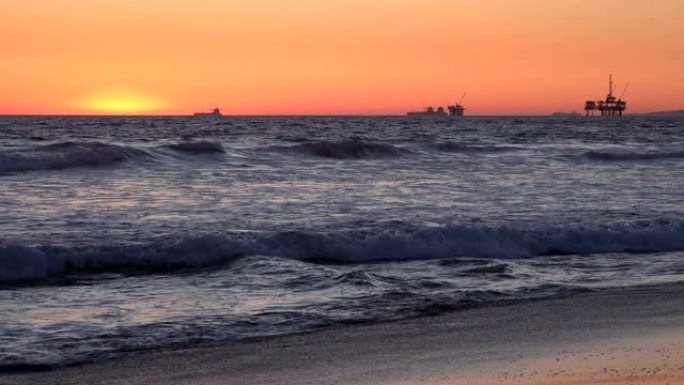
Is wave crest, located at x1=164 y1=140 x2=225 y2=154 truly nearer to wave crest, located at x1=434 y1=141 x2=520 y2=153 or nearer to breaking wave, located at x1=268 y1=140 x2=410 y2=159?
breaking wave, located at x1=268 y1=140 x2=410 y2=159

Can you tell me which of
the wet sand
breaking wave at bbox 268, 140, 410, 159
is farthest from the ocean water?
breaking wave at bbox 268, 140, 410, 159

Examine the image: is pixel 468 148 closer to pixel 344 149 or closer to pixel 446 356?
pixel 344 149

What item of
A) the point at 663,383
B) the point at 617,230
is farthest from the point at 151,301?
the point at 617,230

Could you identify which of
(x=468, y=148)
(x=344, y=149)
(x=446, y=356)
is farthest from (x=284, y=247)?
(x=468, y=148)

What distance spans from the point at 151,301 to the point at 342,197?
363 inches

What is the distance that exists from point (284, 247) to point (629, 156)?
25.1m

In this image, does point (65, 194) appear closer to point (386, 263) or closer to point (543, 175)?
point (386, 263)

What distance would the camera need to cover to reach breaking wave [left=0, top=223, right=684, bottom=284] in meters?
10.5

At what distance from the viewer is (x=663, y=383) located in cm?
553

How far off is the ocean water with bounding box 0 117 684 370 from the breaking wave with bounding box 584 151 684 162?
950 cm

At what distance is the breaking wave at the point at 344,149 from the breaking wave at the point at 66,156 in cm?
606

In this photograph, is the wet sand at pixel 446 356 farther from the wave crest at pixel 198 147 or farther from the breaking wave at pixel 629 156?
the breaking wave at pixel 629 156

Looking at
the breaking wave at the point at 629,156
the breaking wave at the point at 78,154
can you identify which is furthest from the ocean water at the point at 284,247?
the breaking wave at the point at 629,156

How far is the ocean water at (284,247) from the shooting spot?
7.83m
